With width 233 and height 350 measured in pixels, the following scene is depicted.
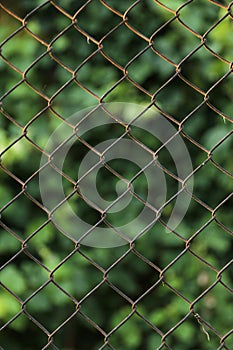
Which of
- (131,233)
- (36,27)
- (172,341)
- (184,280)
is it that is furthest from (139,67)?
(172,341)

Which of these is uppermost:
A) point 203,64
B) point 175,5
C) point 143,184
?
point 175,5

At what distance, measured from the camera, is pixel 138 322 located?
9.57 ft

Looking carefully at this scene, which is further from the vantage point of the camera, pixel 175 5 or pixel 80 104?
pixel 80 104

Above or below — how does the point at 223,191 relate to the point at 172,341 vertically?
above

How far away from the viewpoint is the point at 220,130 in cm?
267

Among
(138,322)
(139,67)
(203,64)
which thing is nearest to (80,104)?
(139,67)

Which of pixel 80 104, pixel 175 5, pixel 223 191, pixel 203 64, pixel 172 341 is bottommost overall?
pixel 172 341

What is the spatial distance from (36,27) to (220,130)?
754 millimetres

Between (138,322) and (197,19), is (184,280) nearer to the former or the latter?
(138,322)

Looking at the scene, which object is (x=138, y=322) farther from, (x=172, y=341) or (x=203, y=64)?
(x=203, y=64)

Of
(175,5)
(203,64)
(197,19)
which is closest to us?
(175,5)

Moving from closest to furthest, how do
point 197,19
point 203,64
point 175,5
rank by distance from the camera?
point 175,5
point 197,19
point 203,64

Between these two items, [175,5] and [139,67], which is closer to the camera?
[175,5]

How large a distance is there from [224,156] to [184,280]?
1.67 feet
